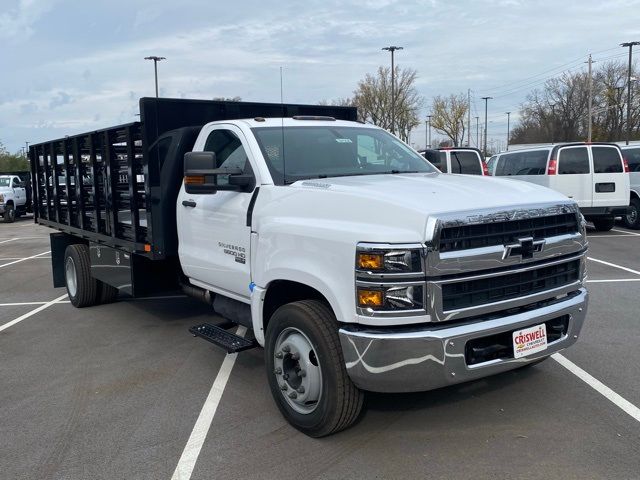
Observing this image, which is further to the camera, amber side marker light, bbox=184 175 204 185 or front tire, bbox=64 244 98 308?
front tire, bbox=64 244 98 308

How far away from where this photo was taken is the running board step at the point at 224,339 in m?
4.68

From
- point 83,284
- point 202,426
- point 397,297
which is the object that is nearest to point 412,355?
point 397,297

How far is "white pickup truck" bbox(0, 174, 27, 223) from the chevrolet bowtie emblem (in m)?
24.5

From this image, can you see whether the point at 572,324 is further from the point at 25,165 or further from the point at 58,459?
the point at 25,165

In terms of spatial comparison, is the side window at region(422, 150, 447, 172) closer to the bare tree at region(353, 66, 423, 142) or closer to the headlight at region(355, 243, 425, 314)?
the headlight at region(355, 243, 425, 314)

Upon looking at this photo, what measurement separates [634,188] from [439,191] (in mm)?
13807

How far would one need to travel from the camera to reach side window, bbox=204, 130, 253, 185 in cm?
480

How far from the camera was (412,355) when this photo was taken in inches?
133

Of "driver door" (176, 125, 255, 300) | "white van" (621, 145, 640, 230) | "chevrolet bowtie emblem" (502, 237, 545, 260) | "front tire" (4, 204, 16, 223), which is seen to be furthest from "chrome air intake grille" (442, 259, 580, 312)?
"front tire" (4, 204, 16, 223)

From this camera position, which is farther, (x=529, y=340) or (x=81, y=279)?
(x=81, y=279)

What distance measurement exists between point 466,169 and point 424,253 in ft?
44.1

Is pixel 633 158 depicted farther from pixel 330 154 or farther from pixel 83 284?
pixel 83 284

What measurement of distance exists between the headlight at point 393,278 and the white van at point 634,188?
1409 cm

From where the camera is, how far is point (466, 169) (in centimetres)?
1620
